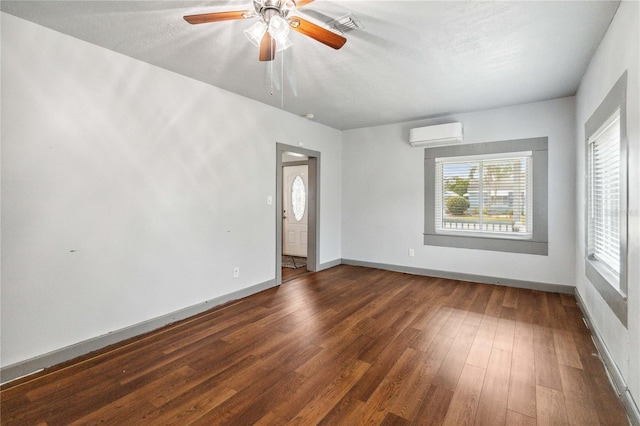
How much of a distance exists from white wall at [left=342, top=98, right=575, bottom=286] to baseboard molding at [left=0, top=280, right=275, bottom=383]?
9.74 ft

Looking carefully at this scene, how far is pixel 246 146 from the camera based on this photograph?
13.1 feet

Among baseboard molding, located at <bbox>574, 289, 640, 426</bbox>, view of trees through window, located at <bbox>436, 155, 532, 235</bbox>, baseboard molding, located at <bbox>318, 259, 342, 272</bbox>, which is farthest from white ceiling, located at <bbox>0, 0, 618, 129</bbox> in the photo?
baseboard molding, located at <bbox>318, 259, 342, 272</bbox>

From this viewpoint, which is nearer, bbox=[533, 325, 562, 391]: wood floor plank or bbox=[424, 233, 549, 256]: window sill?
bbox=[533, 325, 562, 391]: wood floor plank

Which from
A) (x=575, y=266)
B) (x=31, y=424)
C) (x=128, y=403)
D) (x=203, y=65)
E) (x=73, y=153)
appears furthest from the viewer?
(x=575, y=266)

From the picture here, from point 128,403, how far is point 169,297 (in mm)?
1340

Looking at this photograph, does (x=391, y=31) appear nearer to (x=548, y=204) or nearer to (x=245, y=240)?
(x=245, y=240)

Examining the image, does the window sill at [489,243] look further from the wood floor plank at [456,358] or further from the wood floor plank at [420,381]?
the wood floor plank at [420,381]

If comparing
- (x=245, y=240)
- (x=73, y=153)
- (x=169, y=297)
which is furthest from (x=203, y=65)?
(x=169, y=297)

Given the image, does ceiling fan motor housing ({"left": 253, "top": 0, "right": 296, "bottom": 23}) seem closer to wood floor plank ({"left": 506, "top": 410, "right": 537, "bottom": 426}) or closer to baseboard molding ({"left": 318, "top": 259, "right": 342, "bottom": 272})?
wood floor plank ({"left": 506, "top": 410, "right": 537, "bottom": 426})

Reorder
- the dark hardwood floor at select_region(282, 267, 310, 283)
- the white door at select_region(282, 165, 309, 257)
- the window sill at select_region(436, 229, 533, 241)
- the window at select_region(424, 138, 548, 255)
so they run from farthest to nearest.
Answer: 1. the white door at select_region(282, 165, 309, 257)
2. the dark hardwood floor at select_region(282, 267, 310, 283)
3. the window sill at select_region(436, 229, 533, 241)
4. the window at select_region(424, 138, 548, 255)

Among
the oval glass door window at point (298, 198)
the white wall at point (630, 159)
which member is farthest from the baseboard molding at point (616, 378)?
the oval glass door window at point (298, 198)

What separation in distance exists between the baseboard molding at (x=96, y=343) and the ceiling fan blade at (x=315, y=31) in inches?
116

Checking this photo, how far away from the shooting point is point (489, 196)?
15.0ft

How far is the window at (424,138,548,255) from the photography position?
421 centimetres
